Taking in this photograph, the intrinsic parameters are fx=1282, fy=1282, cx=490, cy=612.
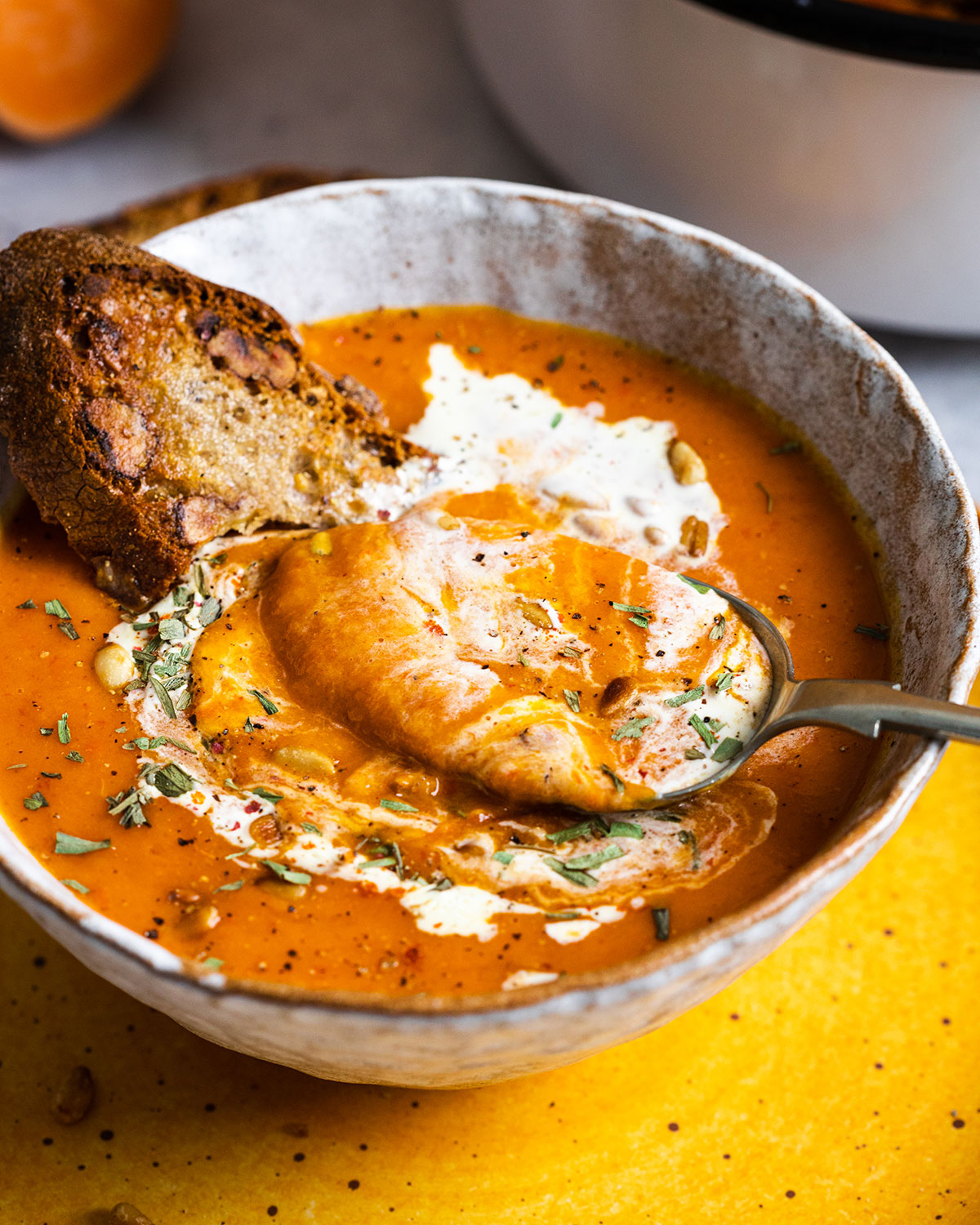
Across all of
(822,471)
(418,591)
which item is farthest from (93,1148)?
(822,471)

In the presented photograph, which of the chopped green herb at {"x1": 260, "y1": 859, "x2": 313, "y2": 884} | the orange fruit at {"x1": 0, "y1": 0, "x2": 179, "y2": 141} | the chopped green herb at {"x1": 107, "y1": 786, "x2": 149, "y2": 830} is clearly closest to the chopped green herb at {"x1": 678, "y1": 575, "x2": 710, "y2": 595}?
the chopped green herb at {"x1": 260, "y1": 859, "x2": 313, "y2": 884}

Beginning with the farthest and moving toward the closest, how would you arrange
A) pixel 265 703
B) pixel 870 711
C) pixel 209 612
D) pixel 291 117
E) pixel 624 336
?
pixel 291 117 < pixel 624 336 < pixel 209 612 < pixel 265 703 < pixel 870 711

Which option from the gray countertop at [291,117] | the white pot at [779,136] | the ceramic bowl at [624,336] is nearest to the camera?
the ceramic bowl at [624,336]

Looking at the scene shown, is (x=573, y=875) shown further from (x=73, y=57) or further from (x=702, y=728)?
(x=73, y=57)

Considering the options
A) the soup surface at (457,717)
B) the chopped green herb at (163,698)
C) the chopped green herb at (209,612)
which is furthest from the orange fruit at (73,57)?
the chopped green herb at (163,698)

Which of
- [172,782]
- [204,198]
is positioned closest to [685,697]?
[172,782]

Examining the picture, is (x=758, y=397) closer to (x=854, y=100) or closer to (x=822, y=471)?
(x=822, y=471)

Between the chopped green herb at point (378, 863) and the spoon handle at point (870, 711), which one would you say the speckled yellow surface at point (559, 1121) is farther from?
the spoon handle at point (870, 711)
